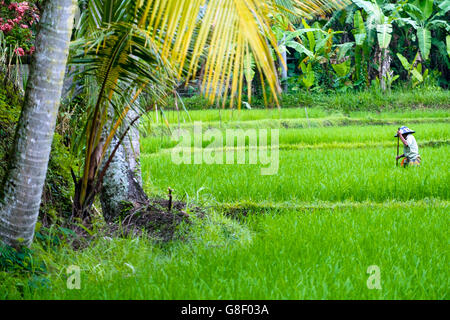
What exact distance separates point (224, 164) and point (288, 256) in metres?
3.33

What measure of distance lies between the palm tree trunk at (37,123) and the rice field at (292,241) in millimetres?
330

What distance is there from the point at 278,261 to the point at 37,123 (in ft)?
4.47

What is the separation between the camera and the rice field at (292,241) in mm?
2504

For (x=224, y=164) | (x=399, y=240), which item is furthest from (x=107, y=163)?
(x=224, y=164)

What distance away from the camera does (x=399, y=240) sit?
3.36 metres

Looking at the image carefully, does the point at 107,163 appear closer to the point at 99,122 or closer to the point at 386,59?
the point at 99,122

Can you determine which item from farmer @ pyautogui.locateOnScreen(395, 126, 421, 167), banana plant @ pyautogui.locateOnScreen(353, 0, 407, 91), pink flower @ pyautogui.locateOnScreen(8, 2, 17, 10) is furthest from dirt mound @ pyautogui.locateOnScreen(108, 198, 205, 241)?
banana plant @ pyautogui.locateOnScreen(353, 0, 407, 91)

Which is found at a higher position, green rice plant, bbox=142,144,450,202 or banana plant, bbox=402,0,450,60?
banana plant, bbox=402,0,450,60

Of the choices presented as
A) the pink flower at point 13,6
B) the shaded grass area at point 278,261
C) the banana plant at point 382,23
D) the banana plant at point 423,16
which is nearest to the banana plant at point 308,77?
the banana plant at point 382,23

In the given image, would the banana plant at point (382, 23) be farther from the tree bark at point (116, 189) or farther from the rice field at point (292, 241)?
the tree bark at point (116, 189)

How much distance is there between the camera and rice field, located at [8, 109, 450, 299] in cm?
250

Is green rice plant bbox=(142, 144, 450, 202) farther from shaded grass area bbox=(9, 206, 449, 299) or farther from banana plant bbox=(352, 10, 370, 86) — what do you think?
banana plant bbox=(352, 10, 370, 86)

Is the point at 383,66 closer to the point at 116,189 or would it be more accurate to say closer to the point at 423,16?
the point at 423,16

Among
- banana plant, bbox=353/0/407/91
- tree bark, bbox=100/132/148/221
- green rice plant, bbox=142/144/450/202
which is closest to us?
tree bark, bbox=100/132/148/221
